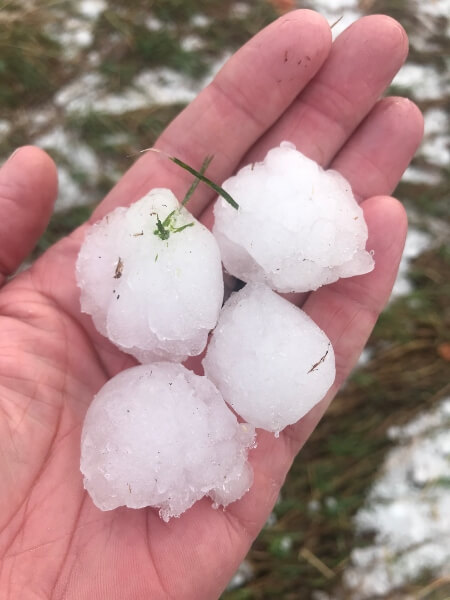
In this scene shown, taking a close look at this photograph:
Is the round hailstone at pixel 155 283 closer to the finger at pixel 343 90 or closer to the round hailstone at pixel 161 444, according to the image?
the round hailstone at pixel 161 444

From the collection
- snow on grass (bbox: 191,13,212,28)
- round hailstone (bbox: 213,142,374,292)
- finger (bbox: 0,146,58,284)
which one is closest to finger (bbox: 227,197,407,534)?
round hailstone (bbox: 213,142,374,292)

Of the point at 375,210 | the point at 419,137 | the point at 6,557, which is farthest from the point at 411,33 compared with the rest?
the point at 6,557

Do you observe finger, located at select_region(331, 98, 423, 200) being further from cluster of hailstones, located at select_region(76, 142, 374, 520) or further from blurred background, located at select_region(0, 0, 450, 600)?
blurred background, located at select_region(0, 0, 450, 600)

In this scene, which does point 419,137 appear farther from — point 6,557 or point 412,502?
point 6,557

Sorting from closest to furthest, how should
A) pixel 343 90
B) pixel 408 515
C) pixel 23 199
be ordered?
pixel 23 199
pixel 343 90
pixel 408 515

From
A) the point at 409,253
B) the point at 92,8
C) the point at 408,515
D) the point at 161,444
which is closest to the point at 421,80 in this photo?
the point at 409,253

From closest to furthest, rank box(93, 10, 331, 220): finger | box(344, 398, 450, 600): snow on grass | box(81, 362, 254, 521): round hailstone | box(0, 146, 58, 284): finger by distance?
box(81, 362, 254, 521): round hailstone, box(0, 146, 58, 284): finger, box(93, 10, 331, 220): finger, box(344, 398, 450, 600): snow on grass

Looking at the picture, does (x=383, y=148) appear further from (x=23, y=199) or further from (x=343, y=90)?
(x=23, y=199)
